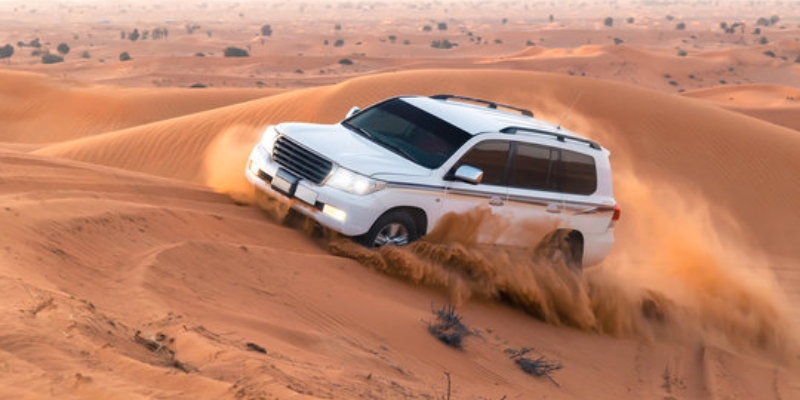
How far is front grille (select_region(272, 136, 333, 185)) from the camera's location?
948 cm

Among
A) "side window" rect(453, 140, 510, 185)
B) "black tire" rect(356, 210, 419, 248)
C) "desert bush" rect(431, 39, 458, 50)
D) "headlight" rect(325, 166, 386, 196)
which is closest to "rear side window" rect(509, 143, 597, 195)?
"side window" rect(453, 140, 510, 185)

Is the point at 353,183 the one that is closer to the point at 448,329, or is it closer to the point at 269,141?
the point at 269,141

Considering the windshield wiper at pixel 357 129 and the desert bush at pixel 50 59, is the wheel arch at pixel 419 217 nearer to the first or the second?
the windshield wiper at pixel 357 129

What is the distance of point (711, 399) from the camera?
27.9 feet

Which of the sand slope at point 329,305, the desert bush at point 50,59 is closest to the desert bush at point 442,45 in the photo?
the desert bush at point 50,59

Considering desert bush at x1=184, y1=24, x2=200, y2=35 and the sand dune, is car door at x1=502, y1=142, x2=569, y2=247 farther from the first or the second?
desert bush at x1=184, y1=24, x2=200, y2=35

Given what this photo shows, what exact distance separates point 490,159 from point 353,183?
1.69m

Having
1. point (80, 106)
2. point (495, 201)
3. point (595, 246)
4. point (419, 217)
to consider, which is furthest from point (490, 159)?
point (80, 106)

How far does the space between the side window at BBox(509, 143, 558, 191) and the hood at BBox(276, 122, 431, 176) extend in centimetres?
118

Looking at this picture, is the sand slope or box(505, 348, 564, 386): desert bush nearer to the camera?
the sand slope

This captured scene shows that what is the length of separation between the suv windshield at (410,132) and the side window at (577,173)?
1.27 metres

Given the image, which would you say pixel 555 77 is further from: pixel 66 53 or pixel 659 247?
pixel 66 53

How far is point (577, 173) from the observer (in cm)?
1073

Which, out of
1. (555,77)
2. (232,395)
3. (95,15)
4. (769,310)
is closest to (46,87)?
(555,77)
